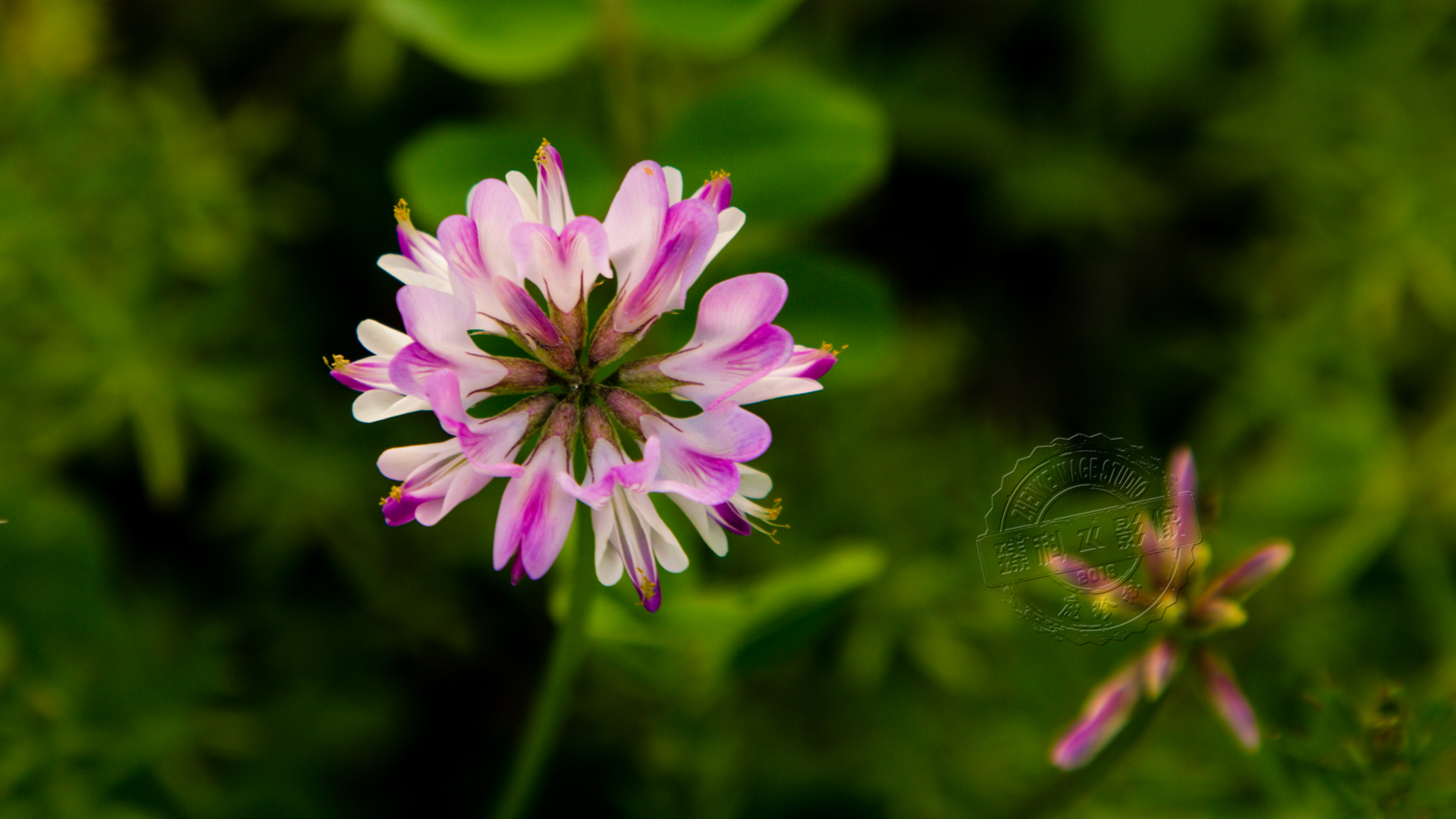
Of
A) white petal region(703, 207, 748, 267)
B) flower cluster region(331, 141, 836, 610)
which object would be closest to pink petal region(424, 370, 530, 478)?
flower cluster region(331, 141, 836, 610)

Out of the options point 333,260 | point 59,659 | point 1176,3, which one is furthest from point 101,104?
point 1176,3

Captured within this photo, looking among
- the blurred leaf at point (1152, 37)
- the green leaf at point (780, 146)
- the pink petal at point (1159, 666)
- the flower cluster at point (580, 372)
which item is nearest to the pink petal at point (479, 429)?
the flower cluster at point (580, 372)

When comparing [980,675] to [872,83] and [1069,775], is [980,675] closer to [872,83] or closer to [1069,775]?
[1069,775]

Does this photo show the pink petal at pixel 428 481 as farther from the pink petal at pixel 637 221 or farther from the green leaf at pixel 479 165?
the green leaf at pixel 479 165

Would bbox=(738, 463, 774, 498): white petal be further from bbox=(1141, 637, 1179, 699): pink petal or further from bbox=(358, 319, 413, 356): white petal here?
bbox=(1141, 637, 1179, 699): pink petal

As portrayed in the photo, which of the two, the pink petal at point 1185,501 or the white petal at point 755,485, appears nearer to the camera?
the white petal at point 755,485

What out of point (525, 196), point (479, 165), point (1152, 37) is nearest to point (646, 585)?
point (525, 196)
